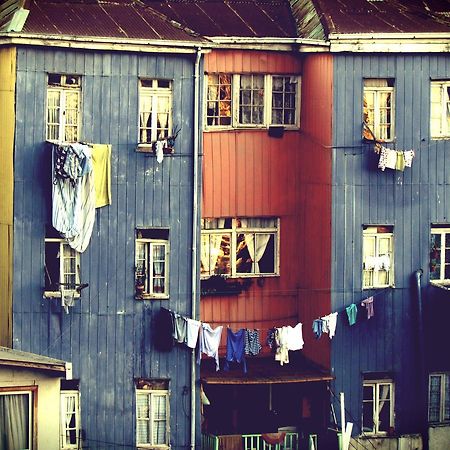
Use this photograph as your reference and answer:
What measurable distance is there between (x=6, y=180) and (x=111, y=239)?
2676 mm

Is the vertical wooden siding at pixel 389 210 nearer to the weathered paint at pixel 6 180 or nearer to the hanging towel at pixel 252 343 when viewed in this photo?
the hanging towel at pixel 252 343

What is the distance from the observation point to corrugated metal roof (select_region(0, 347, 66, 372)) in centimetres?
3173

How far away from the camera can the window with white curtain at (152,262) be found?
112ft

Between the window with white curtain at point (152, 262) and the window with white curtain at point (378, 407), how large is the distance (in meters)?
5.40

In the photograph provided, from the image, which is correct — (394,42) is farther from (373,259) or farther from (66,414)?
(66,414)

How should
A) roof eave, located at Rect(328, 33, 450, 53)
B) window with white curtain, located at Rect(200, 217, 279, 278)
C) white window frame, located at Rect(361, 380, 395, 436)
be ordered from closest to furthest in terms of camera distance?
1. roof eave, located at Rect(328, 33, 450, 53)
2. white window frame, located at Rect(361, 380, 395, 436)
3. window with white curtain, located at Rect(200, 217, 279, 278)

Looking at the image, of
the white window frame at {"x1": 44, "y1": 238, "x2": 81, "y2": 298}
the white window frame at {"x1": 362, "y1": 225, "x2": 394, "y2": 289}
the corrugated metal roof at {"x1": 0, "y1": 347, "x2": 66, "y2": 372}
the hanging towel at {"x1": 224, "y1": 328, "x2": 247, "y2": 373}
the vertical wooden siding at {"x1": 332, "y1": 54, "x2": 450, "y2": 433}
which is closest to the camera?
the corrugated metal roof at {"x1": 0, "y1": 347, "x2": 66, "y2": 372}

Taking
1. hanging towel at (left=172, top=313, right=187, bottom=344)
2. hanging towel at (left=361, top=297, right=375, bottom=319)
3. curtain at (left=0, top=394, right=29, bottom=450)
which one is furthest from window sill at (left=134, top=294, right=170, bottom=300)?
hanging towel at (left=361, top=297, right=375, bottom=319)

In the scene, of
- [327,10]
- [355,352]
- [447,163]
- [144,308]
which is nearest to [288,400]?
[355,352]

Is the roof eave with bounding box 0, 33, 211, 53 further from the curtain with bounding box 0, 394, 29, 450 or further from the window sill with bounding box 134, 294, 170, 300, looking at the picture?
the curtain with bounding box 0, 394, 29, 450

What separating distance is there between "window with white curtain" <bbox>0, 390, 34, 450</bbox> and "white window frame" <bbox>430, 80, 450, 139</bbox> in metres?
11.2

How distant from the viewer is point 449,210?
35.4m

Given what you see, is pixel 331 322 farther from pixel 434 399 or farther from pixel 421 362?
pixel 434 399

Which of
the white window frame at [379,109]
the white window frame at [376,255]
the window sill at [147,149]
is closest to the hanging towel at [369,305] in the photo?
the white window frame at [376,255]
